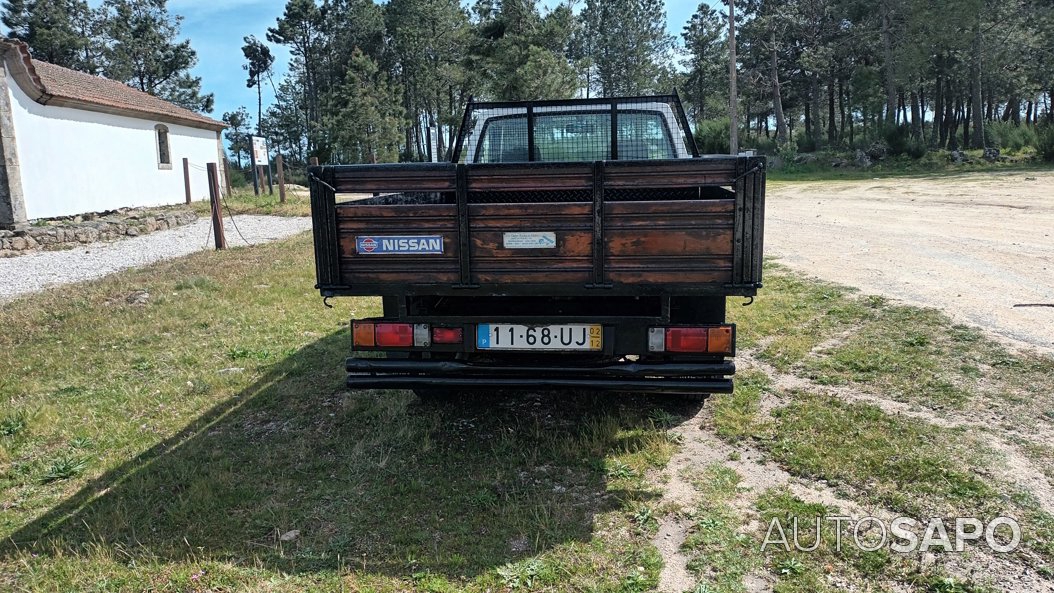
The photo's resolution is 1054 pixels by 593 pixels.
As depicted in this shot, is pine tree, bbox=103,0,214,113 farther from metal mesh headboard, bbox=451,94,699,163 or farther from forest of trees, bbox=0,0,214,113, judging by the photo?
metal mesh headboard, bbox=451,94,699,163

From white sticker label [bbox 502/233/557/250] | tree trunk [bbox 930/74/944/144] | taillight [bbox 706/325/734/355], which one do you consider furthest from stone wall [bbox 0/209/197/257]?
tree trunk [bbox 930/74/944/144]

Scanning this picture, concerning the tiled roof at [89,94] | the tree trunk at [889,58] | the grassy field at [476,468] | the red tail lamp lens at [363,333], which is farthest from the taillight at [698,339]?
the tree trunk at [889,58]

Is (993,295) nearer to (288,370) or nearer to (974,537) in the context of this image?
(974,537)

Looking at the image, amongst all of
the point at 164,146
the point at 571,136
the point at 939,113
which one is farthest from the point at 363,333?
the point at 939,113

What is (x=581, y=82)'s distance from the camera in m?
39.4

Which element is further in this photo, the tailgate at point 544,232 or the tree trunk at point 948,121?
the tree trunk at point 948,121

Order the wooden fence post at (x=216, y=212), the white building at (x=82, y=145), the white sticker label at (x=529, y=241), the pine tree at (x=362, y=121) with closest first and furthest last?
the white sticker label at (x=529, y=241) → the wooden fence post at (x=216, y=212) → the white building at (x=82, y=145) → the pine tree at (x=362, y=121)

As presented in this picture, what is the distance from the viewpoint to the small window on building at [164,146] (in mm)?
24562

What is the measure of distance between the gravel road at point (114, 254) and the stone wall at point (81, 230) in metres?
0.38

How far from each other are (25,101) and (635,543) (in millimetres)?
20947

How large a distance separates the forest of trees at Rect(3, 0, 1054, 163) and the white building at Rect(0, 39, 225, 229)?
9862 mm

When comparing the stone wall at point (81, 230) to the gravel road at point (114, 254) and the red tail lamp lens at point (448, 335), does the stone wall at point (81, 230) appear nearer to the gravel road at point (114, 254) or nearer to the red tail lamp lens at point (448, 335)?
the gravel road at point (114, 254)

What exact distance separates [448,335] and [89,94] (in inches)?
902

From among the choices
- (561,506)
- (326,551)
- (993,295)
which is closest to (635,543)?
(561,506)
